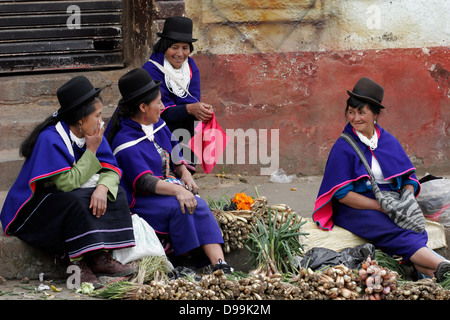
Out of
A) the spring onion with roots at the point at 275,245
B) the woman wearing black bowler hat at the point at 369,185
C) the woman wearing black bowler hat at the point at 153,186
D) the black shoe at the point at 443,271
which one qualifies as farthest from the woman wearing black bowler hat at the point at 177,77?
the black shoe at the point at 443,271

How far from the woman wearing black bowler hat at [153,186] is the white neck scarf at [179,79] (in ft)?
2.60

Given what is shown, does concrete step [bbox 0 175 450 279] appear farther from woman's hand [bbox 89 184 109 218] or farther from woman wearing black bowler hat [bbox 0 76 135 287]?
woman's hand [bbox 89 184 109 218]

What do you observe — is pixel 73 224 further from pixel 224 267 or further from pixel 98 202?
pixel 224 267

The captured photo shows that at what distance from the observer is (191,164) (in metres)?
6.13

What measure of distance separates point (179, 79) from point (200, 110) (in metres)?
0.39

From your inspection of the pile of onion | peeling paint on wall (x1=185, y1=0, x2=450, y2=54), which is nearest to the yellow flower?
the pile of onion

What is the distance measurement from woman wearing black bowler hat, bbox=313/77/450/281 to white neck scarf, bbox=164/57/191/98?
143 centimetres

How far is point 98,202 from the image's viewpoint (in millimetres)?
Answer: 4695

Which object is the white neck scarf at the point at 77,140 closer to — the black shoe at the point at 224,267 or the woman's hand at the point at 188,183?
the woman's hand at the point at 188,183

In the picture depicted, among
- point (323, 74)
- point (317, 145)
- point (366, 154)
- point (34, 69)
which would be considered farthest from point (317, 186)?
point (34, 69)

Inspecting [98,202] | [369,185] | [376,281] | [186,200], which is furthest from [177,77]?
[376,281]

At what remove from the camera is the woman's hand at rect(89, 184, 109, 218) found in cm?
469

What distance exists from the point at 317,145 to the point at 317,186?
0.46m

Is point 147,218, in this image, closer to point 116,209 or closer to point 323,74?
point 116,209
